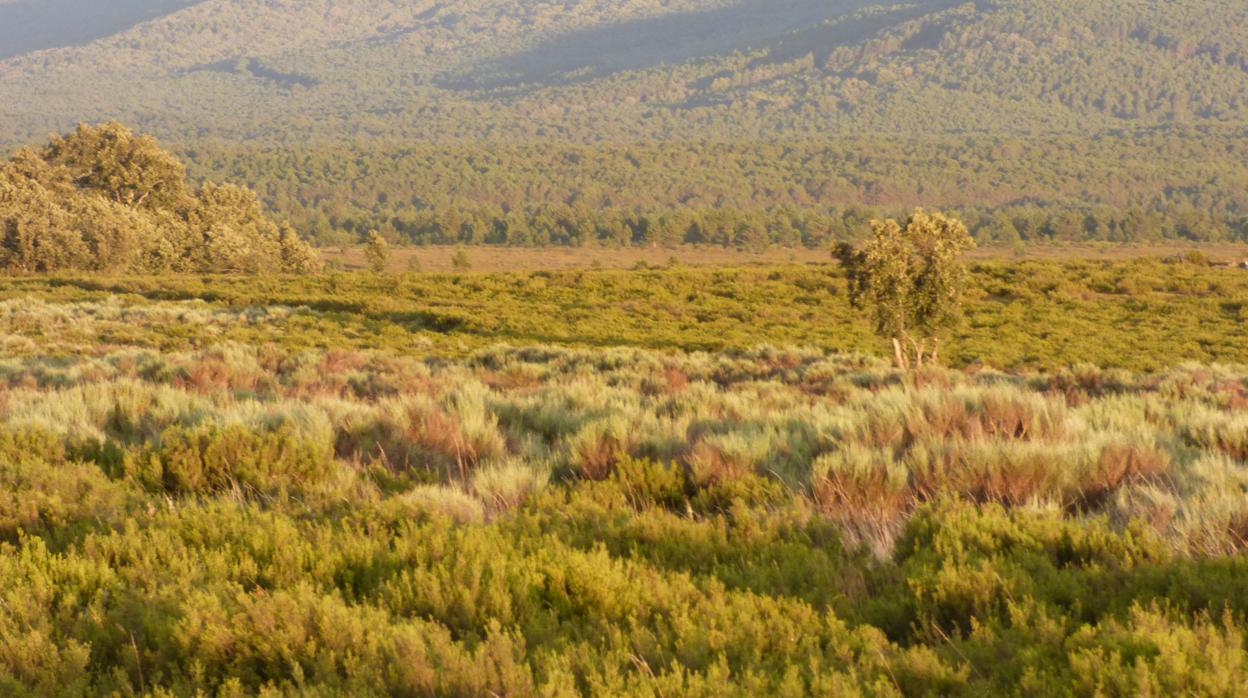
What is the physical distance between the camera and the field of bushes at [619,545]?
309 cm

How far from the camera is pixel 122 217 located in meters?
55.9

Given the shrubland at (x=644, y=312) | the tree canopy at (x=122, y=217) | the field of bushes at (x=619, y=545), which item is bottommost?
the shrubland at (x=644, y=312)

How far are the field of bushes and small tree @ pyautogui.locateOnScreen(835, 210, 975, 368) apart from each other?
15845 millimetres

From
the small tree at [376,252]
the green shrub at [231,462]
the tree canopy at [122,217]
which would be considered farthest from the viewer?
the small tree at [376,252]

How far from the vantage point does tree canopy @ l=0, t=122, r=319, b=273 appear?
53.0m

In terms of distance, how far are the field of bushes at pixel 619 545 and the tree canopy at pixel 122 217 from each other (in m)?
52.8

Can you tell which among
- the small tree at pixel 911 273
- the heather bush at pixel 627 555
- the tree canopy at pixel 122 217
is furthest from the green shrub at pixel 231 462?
the tree canopy at pixel 122 217

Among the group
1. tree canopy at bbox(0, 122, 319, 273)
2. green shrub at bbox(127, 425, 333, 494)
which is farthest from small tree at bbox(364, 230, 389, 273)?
green shrub at bbox(127, 425, 333, 494)

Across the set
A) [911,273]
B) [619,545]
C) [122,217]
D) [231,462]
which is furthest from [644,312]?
[619,545]

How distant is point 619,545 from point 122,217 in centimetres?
6153

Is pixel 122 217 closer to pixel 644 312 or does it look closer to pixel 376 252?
pixel 376 252

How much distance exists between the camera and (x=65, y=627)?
3.58m

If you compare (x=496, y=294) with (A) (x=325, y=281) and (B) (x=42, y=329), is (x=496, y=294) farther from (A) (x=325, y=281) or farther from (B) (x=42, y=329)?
(B) (x=42, y=329)

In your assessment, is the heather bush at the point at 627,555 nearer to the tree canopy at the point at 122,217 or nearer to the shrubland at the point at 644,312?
the shrubland at the point at 644,312
